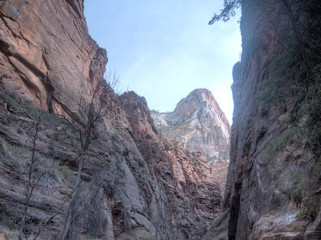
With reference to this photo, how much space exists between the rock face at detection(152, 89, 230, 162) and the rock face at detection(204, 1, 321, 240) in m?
65.8

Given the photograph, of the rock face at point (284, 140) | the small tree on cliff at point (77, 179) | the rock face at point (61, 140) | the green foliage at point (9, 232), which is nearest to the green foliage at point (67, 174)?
the rock face at point (61, 140)

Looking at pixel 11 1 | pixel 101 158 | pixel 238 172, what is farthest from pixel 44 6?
pixel 238 172

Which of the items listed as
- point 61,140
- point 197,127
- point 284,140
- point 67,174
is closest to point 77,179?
point 284,140

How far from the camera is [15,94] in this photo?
16.8 meters

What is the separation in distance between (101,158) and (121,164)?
516 centimetres

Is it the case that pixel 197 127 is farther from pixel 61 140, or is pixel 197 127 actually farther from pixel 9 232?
pixel 9 232

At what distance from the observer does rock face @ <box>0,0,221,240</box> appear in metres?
11.4

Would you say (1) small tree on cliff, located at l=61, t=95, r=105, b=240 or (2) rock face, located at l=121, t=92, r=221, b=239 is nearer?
(1) small tree on cliff, located at l=61, t=95, r=105, b=240

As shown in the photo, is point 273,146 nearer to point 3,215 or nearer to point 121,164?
point 3,215

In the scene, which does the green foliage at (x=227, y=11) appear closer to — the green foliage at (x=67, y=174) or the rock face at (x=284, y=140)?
the rock face at (x=284, y=140)

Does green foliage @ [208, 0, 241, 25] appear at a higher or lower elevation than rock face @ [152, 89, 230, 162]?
lower

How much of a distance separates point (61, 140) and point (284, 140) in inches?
557

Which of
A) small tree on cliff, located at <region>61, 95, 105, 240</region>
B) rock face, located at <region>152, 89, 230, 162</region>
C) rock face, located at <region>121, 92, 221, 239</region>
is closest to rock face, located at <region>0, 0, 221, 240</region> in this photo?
small tree on cliff, located at <region>61, 95, 105, 240</region>

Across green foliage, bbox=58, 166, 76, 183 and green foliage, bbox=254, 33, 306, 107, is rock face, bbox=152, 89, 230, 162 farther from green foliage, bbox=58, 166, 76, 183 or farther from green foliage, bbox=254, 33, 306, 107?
green foliage, bbox=254, 33, 306, 107
